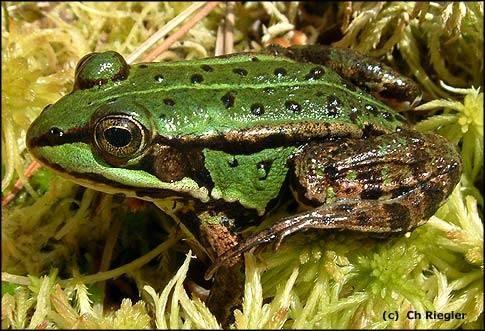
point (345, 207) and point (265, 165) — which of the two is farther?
point (265, 165)

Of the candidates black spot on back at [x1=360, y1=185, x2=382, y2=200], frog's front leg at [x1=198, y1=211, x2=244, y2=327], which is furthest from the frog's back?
frog's front leg at [x1=198, y1=211, x2=244, y2=327]

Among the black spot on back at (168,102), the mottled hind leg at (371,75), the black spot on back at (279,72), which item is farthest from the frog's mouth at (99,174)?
the mottled hind leg at (371,75)

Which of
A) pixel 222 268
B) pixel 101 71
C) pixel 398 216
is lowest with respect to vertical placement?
pixel 222 268

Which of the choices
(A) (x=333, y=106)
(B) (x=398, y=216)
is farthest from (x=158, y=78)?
(B) (x=398, y=216)

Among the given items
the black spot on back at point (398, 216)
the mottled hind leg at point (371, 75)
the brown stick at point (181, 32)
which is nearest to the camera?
the black spot on back at point (398, 216)

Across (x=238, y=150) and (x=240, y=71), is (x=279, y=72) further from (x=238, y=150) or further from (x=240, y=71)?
(x=238, y=150)

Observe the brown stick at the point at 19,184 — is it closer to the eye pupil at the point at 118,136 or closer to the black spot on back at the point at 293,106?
the eye pupil at the point at 118,136

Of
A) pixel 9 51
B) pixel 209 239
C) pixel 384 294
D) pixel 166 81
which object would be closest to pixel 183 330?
pixel 209 239

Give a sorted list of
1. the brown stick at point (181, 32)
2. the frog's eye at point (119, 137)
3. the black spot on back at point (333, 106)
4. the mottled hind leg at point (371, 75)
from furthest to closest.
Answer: the brown stick at point (181, 32)
the mottled hind leg at point (371, 75)
the black spot on back at point (333, 106)
the frog's eye at point (119, 137)
